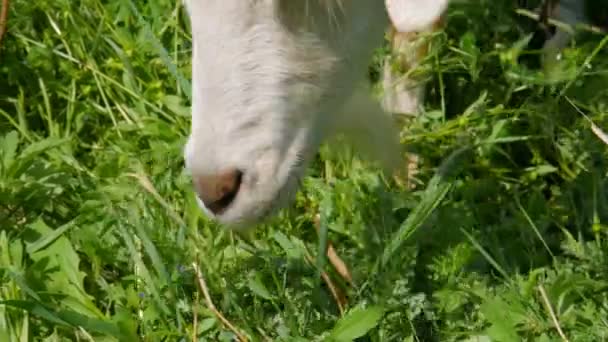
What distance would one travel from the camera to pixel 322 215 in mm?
2592

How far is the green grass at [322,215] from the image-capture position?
2467mm

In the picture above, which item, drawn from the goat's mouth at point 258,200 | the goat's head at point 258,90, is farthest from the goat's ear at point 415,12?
the goat's mouth at point 258,200

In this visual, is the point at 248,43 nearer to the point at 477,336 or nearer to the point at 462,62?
the point at 477,336

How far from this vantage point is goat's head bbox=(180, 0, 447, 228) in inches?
86.7

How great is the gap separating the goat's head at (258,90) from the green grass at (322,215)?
1.02 ft

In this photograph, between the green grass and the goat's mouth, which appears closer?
the goat's mouth

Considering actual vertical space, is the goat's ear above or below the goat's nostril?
above

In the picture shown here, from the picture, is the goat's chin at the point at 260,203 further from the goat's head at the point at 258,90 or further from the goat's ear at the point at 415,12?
the goat's ear at the point at 415,12

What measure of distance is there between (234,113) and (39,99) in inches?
58.9

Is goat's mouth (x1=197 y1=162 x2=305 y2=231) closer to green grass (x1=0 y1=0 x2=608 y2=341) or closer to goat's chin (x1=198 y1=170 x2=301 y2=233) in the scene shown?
goat's chin (x1=198 y1=170 x2=301 y2=233)

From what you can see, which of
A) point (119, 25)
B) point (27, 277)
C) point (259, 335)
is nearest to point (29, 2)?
point (119, 25)

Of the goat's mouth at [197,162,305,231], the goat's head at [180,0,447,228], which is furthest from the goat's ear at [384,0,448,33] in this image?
the goat's mouth at [197,162,305,231]

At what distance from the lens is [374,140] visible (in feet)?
9.34

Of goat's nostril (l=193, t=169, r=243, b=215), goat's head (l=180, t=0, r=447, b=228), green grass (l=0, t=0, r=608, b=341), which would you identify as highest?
goat's head (l=180, t=0, r=447, b=228)
